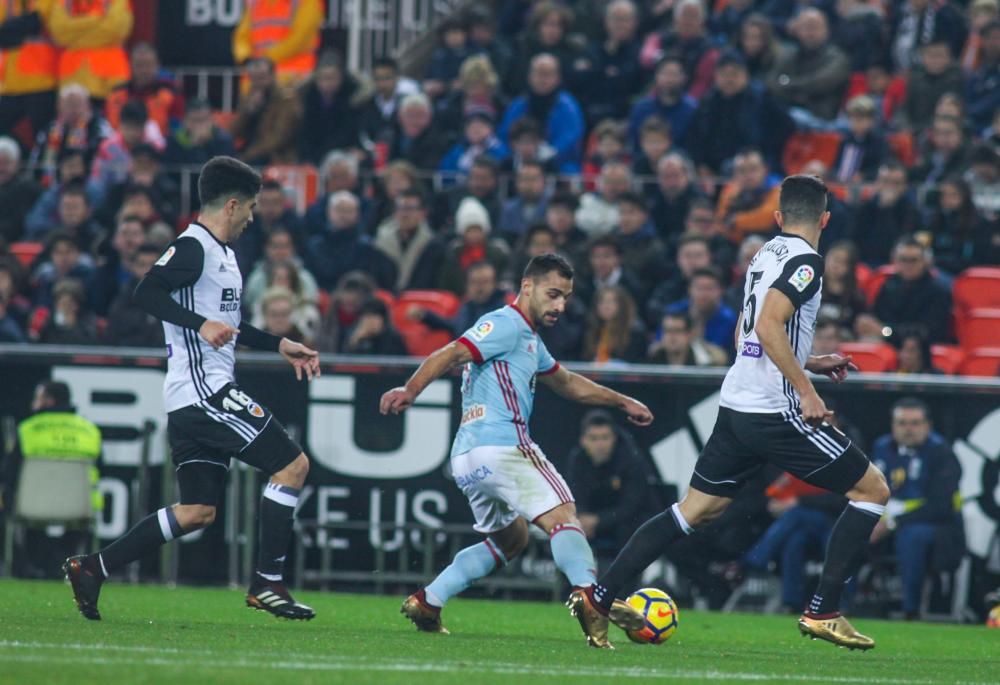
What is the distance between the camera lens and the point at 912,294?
1588cm

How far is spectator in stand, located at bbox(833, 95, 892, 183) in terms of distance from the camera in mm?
17938

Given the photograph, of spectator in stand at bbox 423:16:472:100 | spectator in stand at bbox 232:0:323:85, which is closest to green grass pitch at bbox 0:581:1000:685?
spectator in stand at bbox 423:16:472:100

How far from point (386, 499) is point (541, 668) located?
6.88 metres

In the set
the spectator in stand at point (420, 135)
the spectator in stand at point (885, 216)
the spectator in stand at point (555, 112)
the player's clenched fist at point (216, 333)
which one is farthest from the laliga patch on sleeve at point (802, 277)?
the spectator in stand at point (420, 135)

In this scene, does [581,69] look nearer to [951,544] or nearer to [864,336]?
[864,336]

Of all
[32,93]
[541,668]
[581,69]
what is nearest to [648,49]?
[581,69]

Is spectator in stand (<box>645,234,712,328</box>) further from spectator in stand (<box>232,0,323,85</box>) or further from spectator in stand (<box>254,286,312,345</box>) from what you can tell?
spectator in stand (<box>232,0,323,85</box>)

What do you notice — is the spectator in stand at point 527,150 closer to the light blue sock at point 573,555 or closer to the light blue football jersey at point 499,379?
the light blue football jersey at point 499,379

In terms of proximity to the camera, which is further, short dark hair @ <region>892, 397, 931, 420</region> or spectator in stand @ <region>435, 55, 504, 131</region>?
spectator in stand @ <region>435, 55, 504, 131</region>

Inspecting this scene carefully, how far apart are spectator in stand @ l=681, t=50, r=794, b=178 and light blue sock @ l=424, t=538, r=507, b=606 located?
9.06 metres

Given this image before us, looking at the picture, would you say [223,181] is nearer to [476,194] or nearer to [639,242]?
[639,242]

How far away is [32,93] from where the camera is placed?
21703 millimetres

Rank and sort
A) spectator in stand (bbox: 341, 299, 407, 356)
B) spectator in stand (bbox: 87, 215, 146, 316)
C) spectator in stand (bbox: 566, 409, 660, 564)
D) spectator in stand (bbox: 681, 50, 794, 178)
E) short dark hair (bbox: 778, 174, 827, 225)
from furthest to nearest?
spectator in stand (bbox: 681, 50, 794, 178) < spectator in stand (bbox: 87, 215, 146, 316) < spectator in stand (bbox: 341, 299, 407, 356) < spectator in stand (bbox: 566, 409, 660, 564) < short dark hair (bbox: 778, 174, 827, 225)

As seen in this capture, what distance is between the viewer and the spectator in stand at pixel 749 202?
17125 mm
